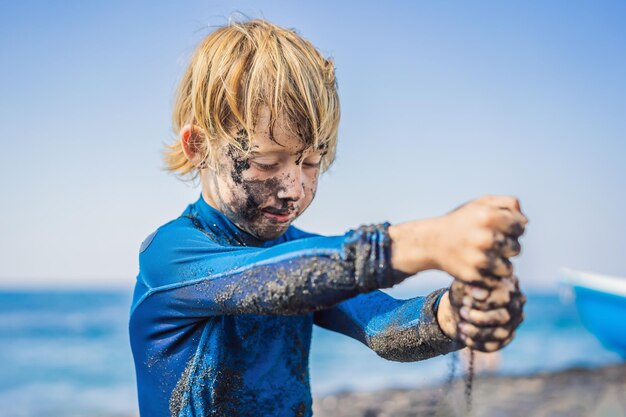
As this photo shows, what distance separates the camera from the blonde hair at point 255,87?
8.07 feet

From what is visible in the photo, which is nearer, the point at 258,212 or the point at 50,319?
the point at 258,212

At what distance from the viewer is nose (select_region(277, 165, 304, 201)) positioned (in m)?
2.53

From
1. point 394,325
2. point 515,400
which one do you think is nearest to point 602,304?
point 515,400

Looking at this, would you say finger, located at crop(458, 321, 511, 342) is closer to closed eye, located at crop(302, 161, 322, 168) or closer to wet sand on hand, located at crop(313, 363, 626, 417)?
closed eye, located at crop(302, 161, 322, 168)

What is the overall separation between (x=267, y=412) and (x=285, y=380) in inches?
6.0

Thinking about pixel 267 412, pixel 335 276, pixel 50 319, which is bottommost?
pixel 50 319

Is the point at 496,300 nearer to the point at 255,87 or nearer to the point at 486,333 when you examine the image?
the point at 486,333

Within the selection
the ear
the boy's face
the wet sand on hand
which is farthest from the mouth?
the wet sand on hand

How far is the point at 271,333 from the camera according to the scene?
2688 mm

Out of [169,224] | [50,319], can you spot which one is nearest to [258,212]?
[169,224]

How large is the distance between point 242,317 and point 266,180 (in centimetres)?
56

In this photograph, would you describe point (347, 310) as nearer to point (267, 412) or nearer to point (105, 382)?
point (267, 412)

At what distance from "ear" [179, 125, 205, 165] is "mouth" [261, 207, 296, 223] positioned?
1.31ft

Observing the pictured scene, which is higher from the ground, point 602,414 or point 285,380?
point 285,380
